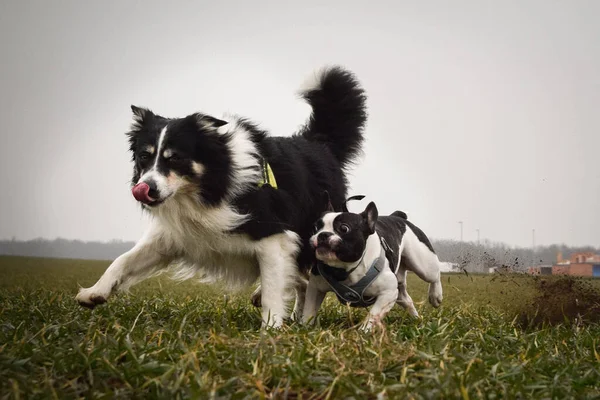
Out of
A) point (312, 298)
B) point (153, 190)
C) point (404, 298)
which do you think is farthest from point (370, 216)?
point (153, 190)

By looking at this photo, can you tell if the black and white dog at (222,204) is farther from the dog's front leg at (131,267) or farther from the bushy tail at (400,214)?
the bushy tail at (400,214)

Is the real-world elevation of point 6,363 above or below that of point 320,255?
below

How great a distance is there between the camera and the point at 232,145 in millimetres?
5012

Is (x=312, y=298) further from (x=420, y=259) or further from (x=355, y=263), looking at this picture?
(x=420, y=259)

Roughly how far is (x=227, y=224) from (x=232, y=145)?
0.63m

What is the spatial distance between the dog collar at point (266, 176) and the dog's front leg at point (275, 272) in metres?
0.42

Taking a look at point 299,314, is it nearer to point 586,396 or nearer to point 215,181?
point 215,181

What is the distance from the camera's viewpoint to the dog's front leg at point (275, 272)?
16.8 ft

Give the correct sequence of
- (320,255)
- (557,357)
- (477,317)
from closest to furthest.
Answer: (557,357), (320,255), (477,317)

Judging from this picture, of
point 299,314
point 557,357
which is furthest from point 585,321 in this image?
point 299,314

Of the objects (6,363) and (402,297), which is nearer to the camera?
(6,363)

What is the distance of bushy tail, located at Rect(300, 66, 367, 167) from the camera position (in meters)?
6.38

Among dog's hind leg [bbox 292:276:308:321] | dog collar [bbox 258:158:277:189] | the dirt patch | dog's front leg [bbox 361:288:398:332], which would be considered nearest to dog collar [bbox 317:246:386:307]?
dog's front leg [bbox 361:288:398:332]

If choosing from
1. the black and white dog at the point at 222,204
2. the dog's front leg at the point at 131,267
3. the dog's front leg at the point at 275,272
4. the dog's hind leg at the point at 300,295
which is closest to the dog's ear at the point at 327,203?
the black and white dog at the point at 222,204
